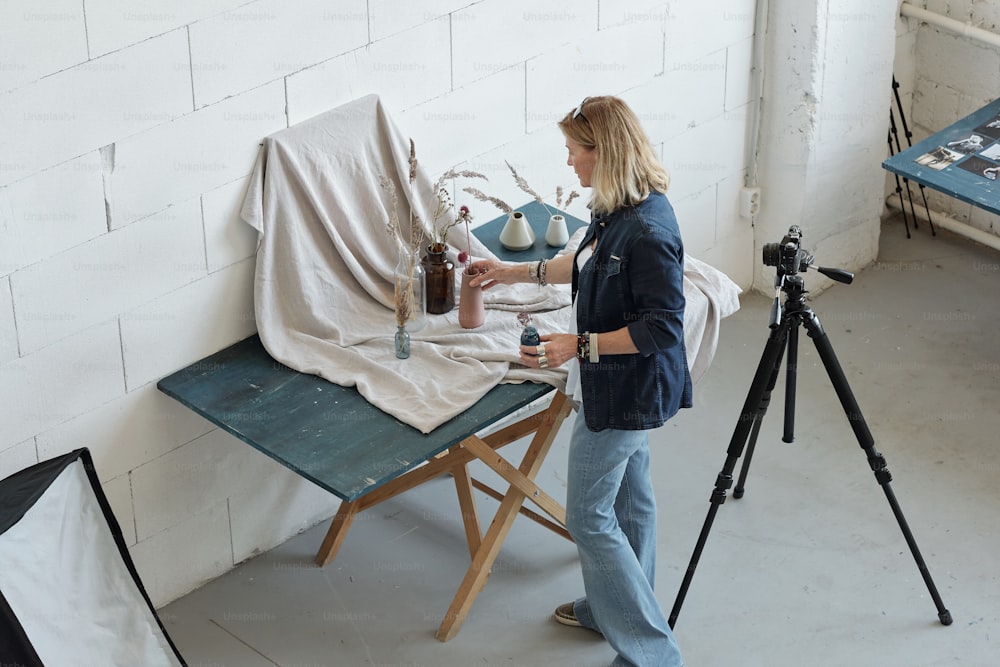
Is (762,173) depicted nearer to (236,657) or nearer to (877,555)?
(877,555)

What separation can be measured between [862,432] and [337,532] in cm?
156

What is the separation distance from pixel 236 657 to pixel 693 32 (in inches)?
102

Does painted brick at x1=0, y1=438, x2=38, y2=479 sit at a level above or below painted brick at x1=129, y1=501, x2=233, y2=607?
above

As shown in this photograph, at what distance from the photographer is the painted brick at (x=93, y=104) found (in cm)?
307

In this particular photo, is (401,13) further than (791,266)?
Yes

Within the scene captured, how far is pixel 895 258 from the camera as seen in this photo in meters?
5.55

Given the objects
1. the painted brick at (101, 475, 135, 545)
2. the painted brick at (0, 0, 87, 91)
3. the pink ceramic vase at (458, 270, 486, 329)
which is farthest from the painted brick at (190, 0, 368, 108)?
the painted brick at (101, 475, 135, 545)

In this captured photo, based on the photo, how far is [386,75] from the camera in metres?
3.79

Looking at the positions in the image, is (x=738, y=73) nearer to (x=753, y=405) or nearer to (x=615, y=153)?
(x=753, y=405)

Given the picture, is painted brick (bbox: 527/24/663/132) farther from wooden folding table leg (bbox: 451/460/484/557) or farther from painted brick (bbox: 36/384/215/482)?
painted brick (bbox: 36/384/215/482)

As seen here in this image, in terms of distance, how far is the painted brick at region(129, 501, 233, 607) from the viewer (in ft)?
12.3

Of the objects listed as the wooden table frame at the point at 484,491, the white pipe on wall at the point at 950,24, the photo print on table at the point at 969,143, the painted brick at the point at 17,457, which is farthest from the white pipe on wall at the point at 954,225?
the painted brick at the point at 17,457

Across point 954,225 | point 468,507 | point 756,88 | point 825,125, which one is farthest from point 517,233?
point 954,225

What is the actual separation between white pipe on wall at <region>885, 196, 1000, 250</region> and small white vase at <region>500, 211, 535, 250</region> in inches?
95.0
